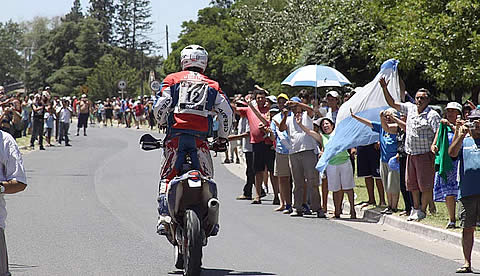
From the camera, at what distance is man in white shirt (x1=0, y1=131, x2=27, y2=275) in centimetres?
680

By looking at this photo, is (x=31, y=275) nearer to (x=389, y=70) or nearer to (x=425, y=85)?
(x=389, y=70)

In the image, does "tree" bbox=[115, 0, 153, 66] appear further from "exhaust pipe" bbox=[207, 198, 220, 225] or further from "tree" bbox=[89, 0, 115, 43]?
"exhaust pipe" bbox=[207, 198, 220, 225]

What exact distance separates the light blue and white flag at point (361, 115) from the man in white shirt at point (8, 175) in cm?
821

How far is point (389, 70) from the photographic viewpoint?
50.4 feet

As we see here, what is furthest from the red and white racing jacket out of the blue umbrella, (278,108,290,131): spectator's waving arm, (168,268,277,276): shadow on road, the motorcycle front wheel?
the blue umbrella

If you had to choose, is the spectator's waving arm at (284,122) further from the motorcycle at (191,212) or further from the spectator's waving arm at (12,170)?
the spectator's waving arm at (12,170)

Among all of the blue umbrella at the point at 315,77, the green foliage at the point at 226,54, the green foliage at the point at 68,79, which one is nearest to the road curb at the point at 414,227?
the blue umbrella at the point at 315,77

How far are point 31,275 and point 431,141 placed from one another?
6.57 meters

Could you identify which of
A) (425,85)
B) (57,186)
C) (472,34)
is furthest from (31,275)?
(425,85)

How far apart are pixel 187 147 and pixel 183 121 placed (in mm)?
279

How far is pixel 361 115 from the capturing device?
15.7 meters

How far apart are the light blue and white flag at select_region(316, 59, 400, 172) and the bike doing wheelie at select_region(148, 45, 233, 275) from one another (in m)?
5.46

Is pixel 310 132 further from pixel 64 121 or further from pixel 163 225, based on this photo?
pixel 64 121

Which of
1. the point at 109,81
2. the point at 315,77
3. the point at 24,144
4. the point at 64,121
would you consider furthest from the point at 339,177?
the point at 109,81
